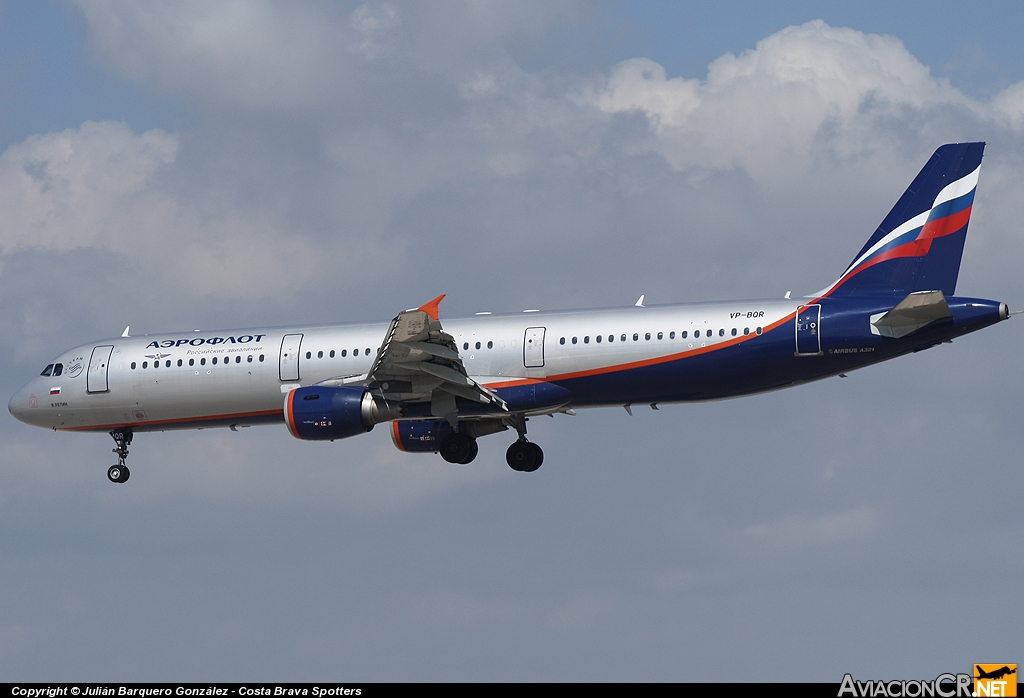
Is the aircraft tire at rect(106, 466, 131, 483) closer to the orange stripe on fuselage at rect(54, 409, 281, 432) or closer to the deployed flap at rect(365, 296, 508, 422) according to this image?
the orange stripe on fuselage at rect(54, 409, 281, 432)

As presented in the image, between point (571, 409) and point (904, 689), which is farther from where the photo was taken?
point (571, 409)

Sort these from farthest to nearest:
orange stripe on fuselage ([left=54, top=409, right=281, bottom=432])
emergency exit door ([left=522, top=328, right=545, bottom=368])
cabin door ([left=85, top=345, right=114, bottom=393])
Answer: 1. cabin door ([left=85, top=345, right=114, bottom=393])
2. orange stripe on fuselage ([left=54, top=409, right=281, bottom=432])
3. emergency exit door ([left=522, top=328, right=545, bottom=368])

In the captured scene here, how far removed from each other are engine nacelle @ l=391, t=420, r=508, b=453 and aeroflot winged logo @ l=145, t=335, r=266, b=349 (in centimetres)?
496

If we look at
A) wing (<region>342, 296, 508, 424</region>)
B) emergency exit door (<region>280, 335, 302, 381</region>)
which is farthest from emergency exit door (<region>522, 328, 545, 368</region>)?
emergency exit door (<region>280, 335, 302, 381</region>)

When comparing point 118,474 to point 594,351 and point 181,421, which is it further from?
point 594,351

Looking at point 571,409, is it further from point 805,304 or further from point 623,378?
point 805,304

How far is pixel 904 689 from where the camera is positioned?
80.8 ft

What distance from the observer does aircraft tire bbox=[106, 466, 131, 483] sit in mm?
44812

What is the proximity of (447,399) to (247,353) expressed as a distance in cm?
627

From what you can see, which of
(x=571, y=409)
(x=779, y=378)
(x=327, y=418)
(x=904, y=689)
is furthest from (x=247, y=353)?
(x=904, y=689)

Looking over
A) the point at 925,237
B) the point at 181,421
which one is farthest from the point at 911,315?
the point at 181,421

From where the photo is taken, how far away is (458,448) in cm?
4256

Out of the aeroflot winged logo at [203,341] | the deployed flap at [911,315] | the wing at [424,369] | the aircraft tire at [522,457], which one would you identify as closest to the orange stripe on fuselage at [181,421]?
the aeroflot winged logo at [203,341]

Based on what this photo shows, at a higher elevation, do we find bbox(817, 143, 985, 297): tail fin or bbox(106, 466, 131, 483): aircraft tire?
bbox(817, 143, 985, 297): tail fin
